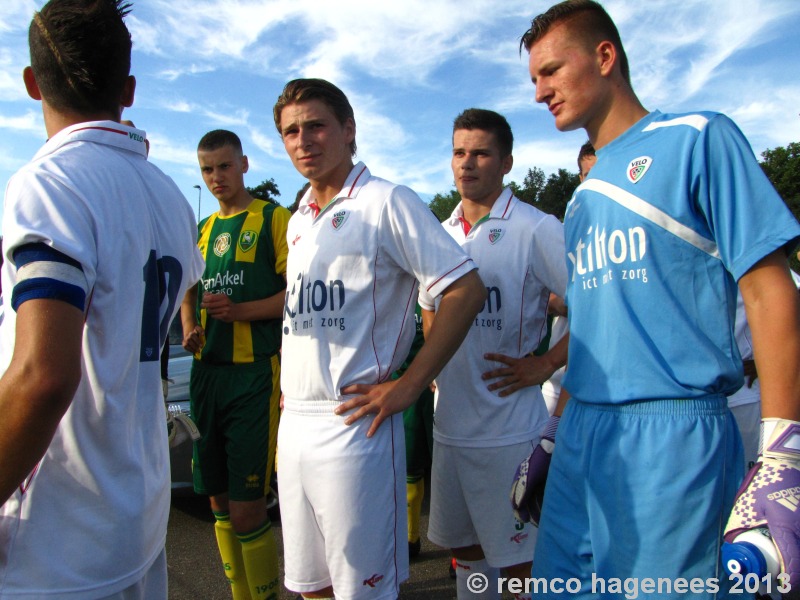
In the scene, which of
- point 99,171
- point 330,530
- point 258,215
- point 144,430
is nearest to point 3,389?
point 144,430

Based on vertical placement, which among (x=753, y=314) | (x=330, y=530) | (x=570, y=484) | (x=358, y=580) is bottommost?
(x=358, y=580)

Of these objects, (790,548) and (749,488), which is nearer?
(790,548)

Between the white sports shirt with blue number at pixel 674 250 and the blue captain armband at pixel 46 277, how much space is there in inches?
53.2

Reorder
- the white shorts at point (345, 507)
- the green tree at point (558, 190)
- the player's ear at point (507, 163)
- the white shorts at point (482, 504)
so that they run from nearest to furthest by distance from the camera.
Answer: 1. the white shorts at point (345, 507)
2. the white shorts at point (482, 504)
3. the player's ear at point (507, 163)
4. the green tree at point (558, 190)

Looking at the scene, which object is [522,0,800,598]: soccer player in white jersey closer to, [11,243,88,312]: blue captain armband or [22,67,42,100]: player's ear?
[11,243,88,312]: blue captain armband

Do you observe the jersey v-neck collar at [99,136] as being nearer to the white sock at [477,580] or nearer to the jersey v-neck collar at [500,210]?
the jersey v-neck collar at [500,210]

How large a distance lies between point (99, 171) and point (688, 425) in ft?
5.28

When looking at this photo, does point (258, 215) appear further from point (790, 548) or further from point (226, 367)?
point (790, 548)

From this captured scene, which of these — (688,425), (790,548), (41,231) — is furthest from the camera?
(688,425)

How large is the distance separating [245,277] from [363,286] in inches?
55.9

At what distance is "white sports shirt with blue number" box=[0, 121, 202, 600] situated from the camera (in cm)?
127

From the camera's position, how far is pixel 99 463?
Answer: 1.40 m

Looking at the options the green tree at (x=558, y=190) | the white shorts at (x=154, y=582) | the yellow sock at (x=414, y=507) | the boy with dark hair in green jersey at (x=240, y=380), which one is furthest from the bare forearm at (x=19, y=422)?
the green tree at (x=558, y=190)

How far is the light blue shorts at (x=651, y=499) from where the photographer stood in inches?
58.3
